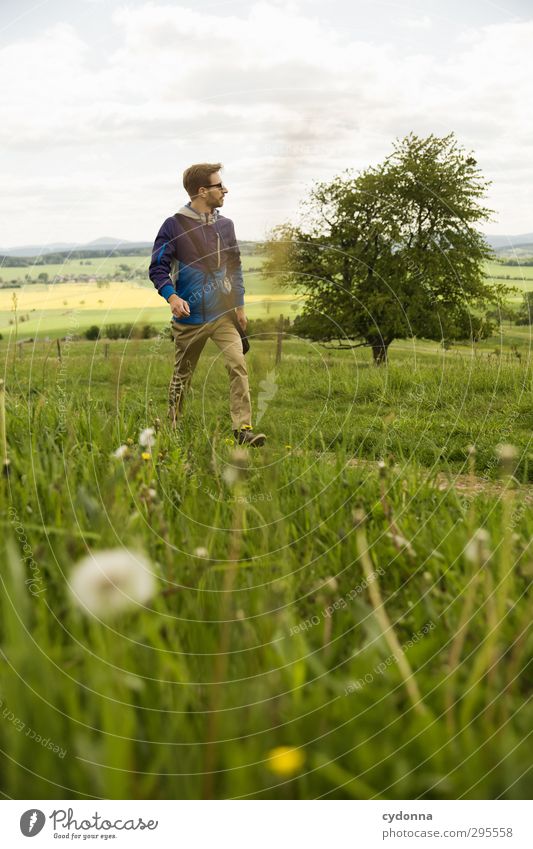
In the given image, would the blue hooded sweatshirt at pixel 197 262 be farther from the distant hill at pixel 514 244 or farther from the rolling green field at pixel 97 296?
the distant hill at pixel 514 244

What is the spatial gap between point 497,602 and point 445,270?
23.9ft

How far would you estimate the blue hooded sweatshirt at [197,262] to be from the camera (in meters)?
6.03

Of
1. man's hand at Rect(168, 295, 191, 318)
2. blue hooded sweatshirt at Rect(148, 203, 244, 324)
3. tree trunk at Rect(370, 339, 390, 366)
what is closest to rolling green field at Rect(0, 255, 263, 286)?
man's hand at Rect(168, 295, 191, 318)

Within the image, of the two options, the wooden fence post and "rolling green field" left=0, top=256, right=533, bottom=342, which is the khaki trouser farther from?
the wooden fence post

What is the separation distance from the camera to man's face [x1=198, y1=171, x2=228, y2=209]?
5633mm

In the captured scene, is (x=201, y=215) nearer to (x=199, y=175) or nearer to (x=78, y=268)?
(x=199, y=175)

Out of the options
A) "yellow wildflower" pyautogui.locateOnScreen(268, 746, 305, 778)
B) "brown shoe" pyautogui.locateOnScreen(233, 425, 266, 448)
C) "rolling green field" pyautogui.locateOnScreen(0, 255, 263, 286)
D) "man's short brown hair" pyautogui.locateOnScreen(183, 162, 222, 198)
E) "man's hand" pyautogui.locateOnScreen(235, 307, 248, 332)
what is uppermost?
"man's short brown hair" pyautogui.locateOnScreen(183, 162, 222, 198)

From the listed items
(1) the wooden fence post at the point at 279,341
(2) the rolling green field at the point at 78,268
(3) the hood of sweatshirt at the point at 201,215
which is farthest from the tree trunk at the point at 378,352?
(2) the rolling green field at the point at 78,268

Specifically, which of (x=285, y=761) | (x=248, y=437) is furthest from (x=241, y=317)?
(x=285, y=761)

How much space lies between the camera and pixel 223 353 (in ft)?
22.0

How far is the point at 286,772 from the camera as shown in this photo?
61.3 inches

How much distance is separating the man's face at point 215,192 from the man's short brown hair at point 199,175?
0.12ft
